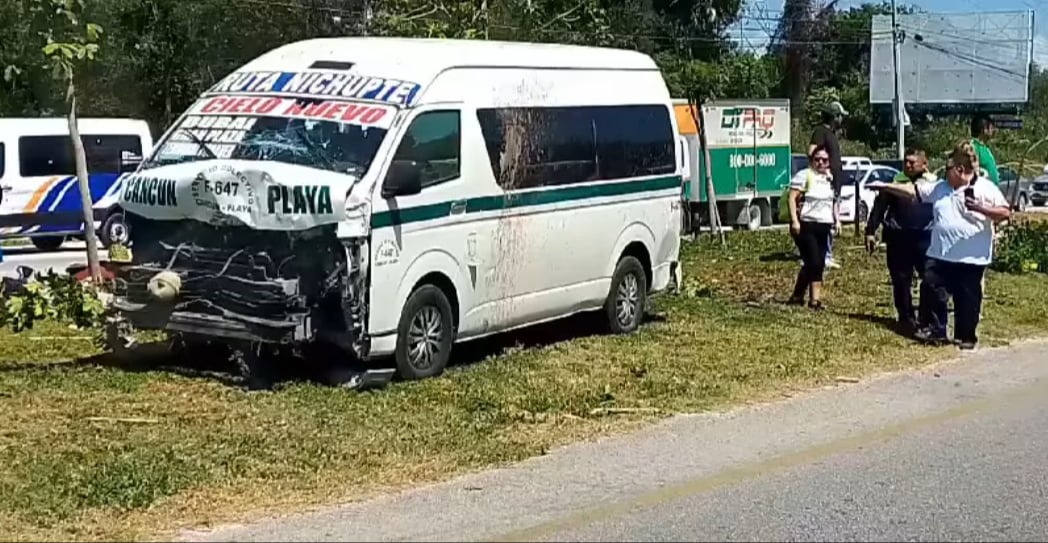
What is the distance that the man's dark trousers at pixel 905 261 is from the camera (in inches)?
577

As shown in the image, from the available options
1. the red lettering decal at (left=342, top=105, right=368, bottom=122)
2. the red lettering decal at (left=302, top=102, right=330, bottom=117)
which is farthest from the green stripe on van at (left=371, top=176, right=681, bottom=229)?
the red lettering decal at (left=302, top=102, right=330, bottom=117)

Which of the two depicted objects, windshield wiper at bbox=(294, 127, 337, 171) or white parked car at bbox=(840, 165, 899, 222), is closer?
windshield wiper at bbox=(294, 127, 337, 171)

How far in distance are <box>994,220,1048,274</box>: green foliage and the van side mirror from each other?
1200cm

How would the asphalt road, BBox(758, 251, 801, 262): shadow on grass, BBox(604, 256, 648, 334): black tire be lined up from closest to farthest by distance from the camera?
the asphalt road < BBox(604, 256, 648, 334): black tire < BBox(758, 251, 801, 262): shadow on grass

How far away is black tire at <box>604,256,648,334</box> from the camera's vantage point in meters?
13.7

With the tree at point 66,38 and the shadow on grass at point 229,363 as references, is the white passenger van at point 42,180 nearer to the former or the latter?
the tree at point 66,38

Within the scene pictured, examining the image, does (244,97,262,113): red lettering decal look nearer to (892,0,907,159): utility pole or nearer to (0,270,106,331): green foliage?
(0,270,106,331): green foliage

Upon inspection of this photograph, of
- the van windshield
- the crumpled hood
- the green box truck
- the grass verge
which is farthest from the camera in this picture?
the green box truck

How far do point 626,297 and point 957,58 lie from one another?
5670cm

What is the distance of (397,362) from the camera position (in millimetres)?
10859

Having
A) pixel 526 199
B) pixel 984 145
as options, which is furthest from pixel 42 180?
pixel 984 145

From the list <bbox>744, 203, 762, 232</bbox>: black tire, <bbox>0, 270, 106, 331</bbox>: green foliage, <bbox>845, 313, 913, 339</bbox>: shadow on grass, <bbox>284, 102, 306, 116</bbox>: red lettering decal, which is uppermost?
<bbox>284, 102, 306, 116</bbox>: red lettering decal

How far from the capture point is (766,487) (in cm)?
829

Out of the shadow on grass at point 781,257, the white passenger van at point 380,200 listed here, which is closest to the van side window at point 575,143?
the white passenger van at point 380,200
